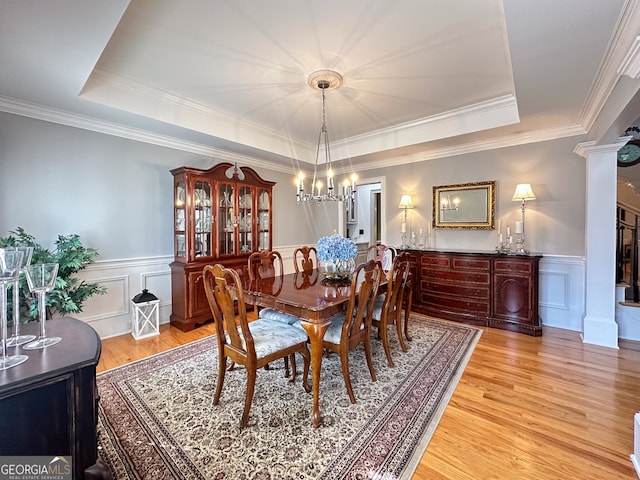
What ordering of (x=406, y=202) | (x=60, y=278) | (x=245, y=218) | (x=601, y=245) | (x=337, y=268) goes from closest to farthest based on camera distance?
(x=60, y=278) → (x=337, y=268) → (x=601, y=245) → (x=245, y=218) → (x=406, y=202)

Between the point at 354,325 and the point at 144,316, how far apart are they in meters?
2.60

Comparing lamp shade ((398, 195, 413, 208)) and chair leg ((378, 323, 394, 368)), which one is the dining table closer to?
chair leg ((378, 323, 394, 368))

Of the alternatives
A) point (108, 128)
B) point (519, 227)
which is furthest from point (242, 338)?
point (519, 227)

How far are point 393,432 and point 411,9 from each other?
275 cm

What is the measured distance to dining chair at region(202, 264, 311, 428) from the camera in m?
1.81

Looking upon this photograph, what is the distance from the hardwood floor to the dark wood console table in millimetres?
1528

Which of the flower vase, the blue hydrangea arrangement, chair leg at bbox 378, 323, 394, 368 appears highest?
the blue hydrangea arrangement

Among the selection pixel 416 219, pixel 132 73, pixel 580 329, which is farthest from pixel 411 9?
pixel 580 329

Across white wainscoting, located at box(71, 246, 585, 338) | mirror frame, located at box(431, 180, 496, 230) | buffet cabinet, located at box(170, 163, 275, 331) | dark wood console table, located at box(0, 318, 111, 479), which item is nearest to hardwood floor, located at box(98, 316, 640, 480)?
white wainscoting, located at box(71, 246, 585, 338)

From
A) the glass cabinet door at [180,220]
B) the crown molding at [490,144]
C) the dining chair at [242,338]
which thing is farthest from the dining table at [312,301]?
the crown molding at [490,144]

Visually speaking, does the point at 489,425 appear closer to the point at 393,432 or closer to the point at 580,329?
the point at 393,432

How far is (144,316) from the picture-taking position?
336 cm

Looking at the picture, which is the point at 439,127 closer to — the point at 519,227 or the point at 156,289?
the point at 519,227

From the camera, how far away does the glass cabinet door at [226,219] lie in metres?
3.96
